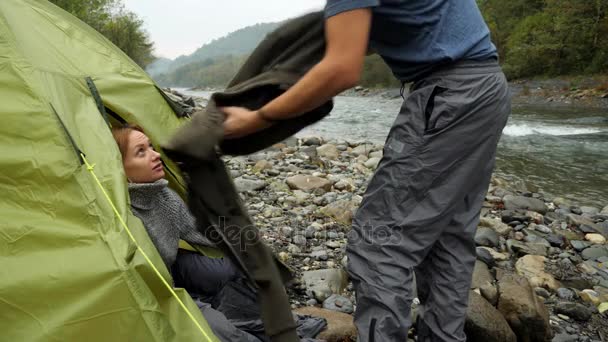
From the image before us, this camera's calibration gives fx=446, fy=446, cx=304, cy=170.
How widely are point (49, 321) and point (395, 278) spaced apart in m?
1.33

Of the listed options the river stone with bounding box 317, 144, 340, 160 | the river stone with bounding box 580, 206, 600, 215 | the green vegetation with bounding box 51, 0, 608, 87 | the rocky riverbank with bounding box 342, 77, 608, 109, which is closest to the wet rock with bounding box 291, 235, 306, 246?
the river stone with bounding box 580, 206, 600, 215

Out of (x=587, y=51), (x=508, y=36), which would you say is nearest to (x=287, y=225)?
(x=587, y=51)

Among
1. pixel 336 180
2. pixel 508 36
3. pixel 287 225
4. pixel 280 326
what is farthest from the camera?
pixel 508 36

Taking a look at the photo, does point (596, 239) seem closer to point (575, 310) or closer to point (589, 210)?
point (589, 210)

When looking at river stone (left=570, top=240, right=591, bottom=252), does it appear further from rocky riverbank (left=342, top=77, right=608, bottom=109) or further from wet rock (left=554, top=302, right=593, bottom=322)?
rocky riverbank (left=342, top=77, right=608, bottom=109)

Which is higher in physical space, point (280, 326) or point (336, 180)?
point (280, 326)

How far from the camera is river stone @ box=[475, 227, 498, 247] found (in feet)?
14.9

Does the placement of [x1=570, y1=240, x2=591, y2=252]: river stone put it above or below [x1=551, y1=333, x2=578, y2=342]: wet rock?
below

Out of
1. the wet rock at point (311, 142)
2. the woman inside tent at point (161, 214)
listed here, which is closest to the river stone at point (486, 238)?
the woman inside tent at point (161, 214)

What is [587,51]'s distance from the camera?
28172 millimetres

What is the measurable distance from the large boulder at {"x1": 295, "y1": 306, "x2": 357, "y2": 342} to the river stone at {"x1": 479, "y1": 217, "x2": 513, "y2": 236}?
2.87 metres

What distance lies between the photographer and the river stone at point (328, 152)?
9.05 m

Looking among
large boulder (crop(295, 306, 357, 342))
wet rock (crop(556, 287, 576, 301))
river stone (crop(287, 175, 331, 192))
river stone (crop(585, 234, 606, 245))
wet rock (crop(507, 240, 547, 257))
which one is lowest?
river stone (crop(585, 234, 606, 245))

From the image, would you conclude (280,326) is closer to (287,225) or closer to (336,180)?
(287,225)
